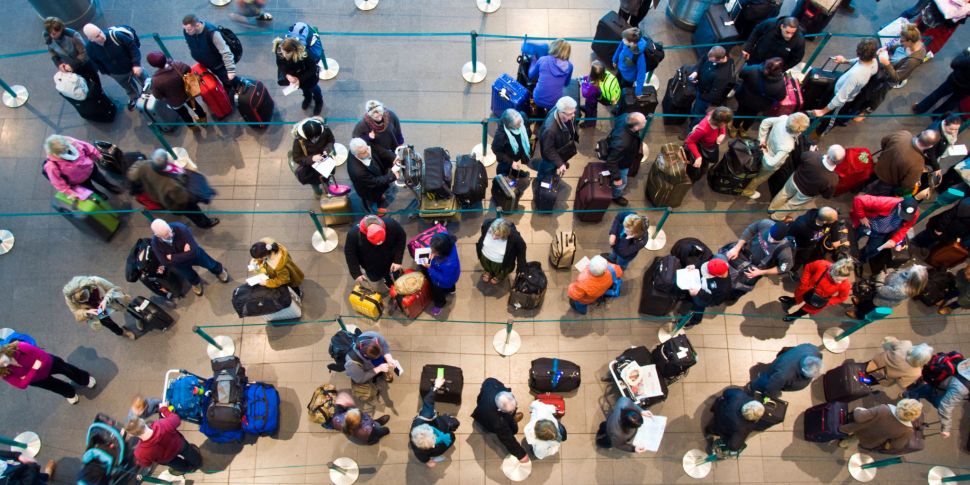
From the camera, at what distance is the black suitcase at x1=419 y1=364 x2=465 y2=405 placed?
300 inches

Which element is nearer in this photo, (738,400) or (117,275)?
(738,400)

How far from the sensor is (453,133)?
32.8ft

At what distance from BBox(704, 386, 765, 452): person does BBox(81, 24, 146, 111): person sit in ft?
31.7

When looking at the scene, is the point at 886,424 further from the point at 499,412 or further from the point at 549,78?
the point at 549,78

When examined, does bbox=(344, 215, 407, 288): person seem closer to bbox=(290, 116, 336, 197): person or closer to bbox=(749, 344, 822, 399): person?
bbox=(290, 116, 336, 197): person

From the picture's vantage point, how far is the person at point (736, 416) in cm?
664

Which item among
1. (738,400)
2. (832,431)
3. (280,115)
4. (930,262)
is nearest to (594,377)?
(738,400)

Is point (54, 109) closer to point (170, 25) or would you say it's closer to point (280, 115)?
point (170, 25)

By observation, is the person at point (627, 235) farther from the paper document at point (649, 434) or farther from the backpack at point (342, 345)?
the backpack at point (342, 345)

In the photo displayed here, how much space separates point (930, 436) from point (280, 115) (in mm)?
10700

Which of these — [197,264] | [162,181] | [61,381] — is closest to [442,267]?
[197,264]

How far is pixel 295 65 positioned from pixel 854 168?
326 inches

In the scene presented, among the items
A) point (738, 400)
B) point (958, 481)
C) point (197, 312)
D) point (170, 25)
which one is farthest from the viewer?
point (170, 25)

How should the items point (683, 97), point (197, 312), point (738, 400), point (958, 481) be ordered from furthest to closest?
point (683, 97) < point (197, 312) < point (958, 481) < point (738, 400)
